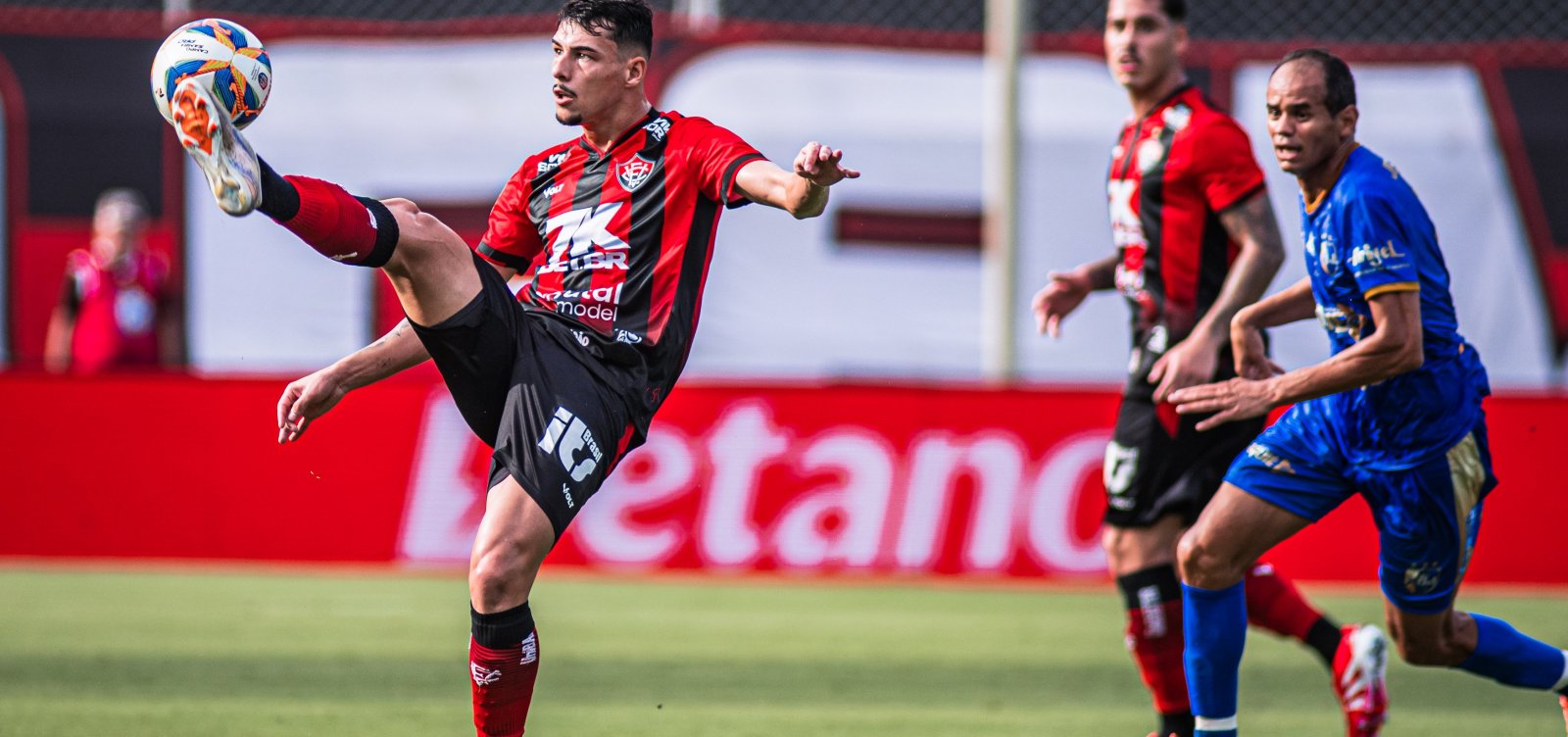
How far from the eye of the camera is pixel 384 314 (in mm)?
13445

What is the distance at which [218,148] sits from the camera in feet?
12.7

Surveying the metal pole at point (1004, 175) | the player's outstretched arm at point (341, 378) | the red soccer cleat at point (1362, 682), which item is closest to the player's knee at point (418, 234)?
the player's outstretched arm at point (341, 378)

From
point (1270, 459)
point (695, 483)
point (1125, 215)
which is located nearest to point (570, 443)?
point (1270, 459)

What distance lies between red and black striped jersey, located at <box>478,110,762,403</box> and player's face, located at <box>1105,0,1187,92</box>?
1.46 m

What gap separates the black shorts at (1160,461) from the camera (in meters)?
5.38

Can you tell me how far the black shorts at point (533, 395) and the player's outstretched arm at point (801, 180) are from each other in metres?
0.61

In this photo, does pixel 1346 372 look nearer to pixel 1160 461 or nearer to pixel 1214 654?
pixel 1214 654

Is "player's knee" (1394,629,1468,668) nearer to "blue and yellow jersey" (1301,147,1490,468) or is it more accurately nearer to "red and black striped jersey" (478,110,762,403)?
"blue and yellow jersey" (1301,147,1490,468)

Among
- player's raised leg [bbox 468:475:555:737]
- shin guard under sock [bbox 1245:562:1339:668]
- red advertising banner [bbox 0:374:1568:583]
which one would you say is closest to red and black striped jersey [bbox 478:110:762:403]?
player's raised leg [bbox 468:475:555:737]

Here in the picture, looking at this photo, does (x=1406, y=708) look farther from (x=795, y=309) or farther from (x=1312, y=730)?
(x=795, y=309)

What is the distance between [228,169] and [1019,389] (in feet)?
21.0

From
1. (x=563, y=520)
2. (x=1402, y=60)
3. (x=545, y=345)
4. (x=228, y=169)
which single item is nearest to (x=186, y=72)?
(x=228, y=169)

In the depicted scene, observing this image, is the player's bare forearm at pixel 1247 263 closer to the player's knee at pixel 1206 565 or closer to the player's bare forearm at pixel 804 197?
the player's knee at pixel 1206 565

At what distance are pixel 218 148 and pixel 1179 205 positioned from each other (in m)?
2.88
